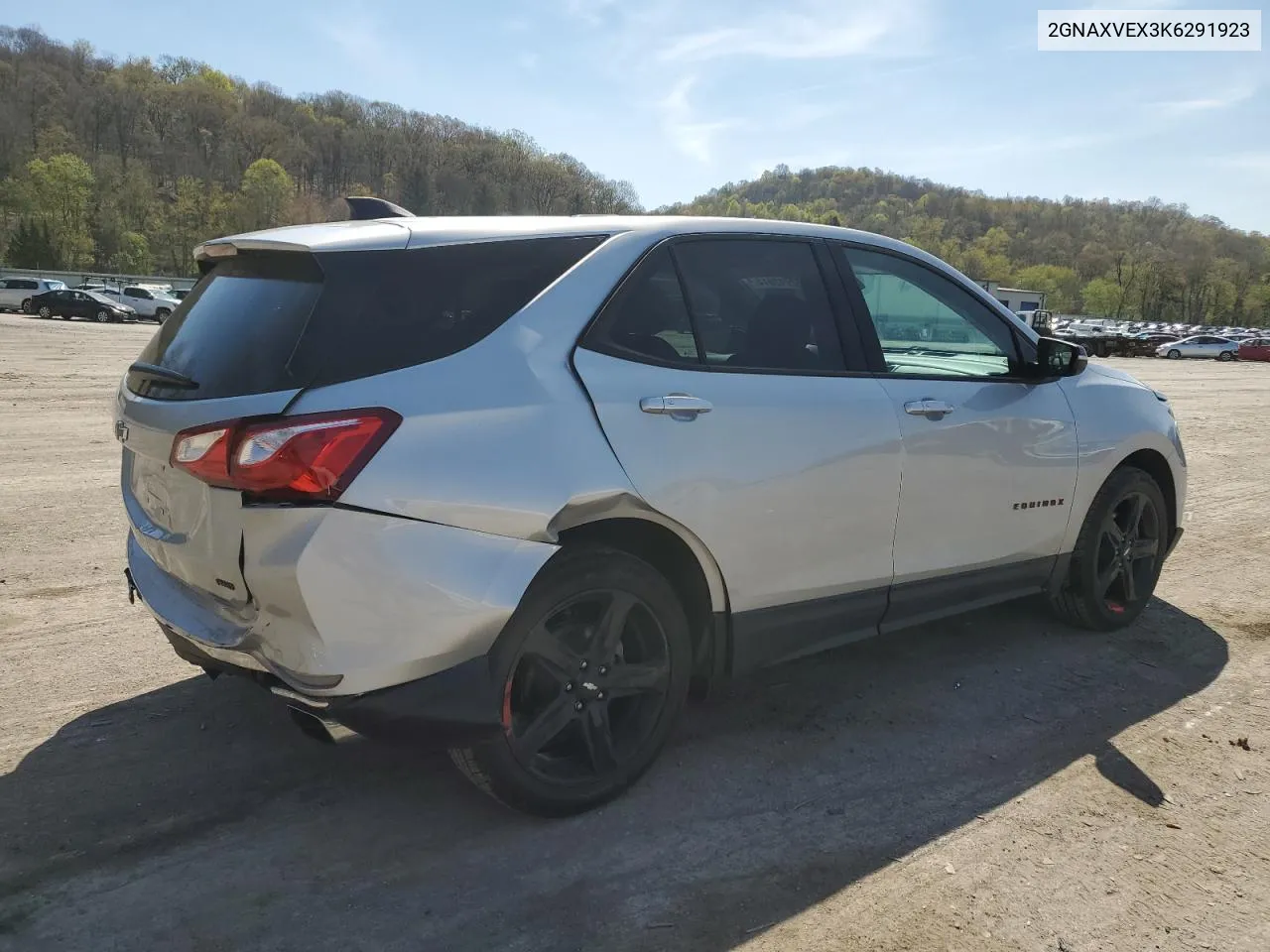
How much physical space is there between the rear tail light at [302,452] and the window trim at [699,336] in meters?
0.72

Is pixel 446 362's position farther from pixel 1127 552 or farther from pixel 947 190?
pixel 947 190

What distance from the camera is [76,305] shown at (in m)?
42.1

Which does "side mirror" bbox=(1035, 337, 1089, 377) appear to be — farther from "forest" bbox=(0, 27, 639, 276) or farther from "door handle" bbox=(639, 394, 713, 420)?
"forest" bbox=(0, 27, 639, 276)

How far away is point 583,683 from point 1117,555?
10.3 feet

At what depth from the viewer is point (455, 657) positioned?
8.49ft

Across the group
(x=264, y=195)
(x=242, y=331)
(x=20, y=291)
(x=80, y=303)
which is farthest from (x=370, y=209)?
(x=264, y=195)

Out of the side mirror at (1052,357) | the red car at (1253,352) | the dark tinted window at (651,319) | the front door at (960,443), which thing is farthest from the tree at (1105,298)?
the dark tinted window at (651,319)

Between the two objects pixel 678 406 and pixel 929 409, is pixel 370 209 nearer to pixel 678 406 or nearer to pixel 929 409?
pixel 678 406

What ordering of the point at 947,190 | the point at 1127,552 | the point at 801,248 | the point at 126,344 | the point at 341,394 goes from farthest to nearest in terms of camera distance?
the point at 947,190 < the point at 126,344 < the point at 1127,552 < the point at 801,248 < the point at 341,394

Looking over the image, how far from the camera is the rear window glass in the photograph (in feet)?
8.28

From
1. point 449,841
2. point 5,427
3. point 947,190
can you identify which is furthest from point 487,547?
point 947,190

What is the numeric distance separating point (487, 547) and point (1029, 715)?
2.46 metres

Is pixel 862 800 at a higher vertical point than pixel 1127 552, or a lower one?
lower

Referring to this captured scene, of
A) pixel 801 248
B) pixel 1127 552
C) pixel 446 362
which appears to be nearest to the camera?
pixel 446 362
